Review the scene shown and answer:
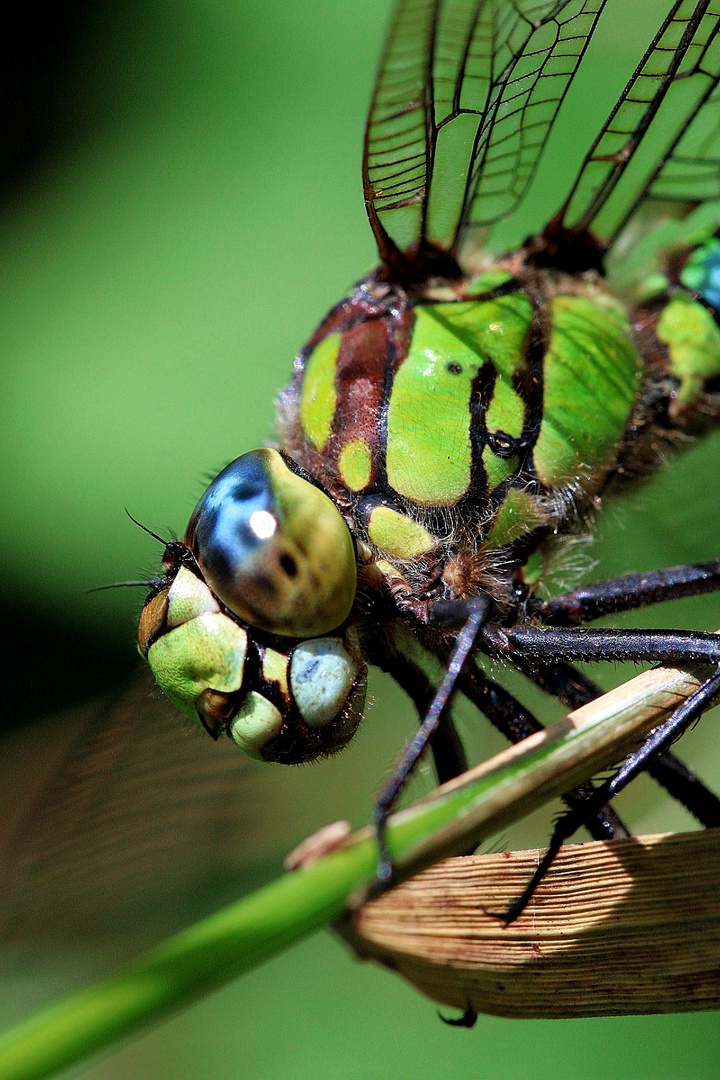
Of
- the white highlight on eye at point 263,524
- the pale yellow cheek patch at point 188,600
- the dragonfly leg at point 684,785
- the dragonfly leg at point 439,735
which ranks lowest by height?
the dragonfly leg at point 684,785

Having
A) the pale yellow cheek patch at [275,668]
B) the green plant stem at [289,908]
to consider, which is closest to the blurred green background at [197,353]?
the pale yellow cheek patch at [275,668]

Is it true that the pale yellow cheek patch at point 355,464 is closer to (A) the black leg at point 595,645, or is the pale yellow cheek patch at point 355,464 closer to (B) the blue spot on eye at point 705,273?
(A) the black leg at point 595,645

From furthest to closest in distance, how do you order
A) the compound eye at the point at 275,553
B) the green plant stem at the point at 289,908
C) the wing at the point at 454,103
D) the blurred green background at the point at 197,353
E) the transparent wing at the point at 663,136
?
the blurred green background at the point at 197,353 < the transparent wing at the point at 663,136 < the wing at the point at 454,103 < the compound eye at the point at 275,553 < the green plant stem at the point at 289,908

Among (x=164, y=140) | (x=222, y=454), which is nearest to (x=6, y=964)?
(x=222, y=454)

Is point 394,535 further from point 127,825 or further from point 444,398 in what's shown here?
point 127,825

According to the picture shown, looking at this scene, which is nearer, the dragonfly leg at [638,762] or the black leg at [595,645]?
the dragonfly leg at [638,762]

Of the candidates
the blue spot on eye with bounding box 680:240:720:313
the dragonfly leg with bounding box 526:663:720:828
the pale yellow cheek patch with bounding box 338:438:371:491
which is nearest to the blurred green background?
the blue spot on eye with bounding box 680:240:720:313

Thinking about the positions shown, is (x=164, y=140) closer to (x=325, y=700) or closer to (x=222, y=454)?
(x=222, y=454)

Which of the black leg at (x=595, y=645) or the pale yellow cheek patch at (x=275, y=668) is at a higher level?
the pale yellow cheek patch at (x=275, y=668)
